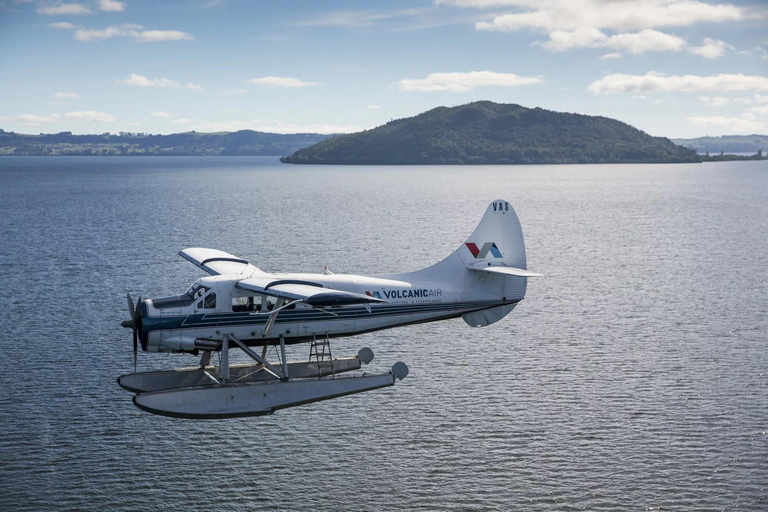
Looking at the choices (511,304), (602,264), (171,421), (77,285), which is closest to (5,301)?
(77,285)

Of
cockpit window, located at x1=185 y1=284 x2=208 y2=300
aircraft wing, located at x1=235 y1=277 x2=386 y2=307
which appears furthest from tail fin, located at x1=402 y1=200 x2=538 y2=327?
cockpit window, located at x1=185 y1=284 x2=208 y2=300

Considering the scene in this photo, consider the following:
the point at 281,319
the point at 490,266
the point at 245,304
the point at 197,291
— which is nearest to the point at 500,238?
the point at 490,266

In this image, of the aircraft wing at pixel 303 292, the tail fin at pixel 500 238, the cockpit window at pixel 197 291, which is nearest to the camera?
the aircraft wing at pixel 303 292

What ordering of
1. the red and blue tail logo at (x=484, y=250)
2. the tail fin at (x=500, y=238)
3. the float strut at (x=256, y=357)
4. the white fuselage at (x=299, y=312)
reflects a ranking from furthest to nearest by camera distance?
the tail fin at (x=500, y=238) → the red and blue tail logo at (x=484, y=250) → the float strut at (x=256, y=357) → the white fuselage at (x=299, y=312)

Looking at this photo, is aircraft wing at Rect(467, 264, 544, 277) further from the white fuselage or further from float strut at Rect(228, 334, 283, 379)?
float strut at Rect(228, 334, 283, 379)

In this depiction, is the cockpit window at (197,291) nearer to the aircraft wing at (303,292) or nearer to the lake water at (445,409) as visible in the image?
the aircraft wing at (303,292)

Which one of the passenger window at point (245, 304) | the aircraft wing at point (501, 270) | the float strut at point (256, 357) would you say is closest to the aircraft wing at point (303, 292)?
the passenger window at point (245, 304)

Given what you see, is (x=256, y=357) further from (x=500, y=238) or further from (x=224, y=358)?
(x=500, y=238)
